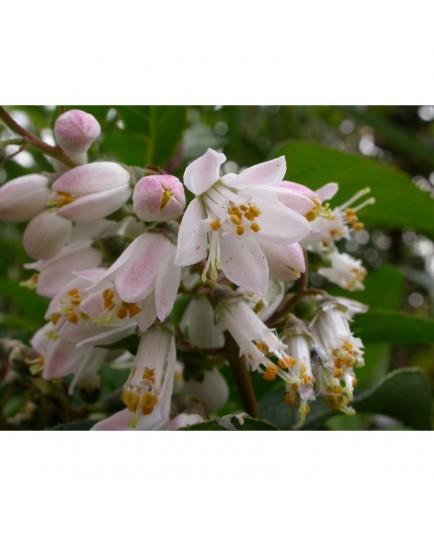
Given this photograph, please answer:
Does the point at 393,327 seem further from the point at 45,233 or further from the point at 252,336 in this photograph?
the point at 45,233

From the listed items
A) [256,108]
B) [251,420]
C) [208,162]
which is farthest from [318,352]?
[256,108]

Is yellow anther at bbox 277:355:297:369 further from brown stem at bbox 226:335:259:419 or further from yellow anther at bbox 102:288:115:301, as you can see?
yellow anther at bbox 102:288:115:301

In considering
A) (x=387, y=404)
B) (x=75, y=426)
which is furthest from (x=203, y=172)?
(x=387, y=404)

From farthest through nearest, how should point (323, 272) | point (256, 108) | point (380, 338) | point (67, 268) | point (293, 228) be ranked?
point (256, 108)
point (380, 338)
point (323, 272)
point (67, 268)
point (293, 228)

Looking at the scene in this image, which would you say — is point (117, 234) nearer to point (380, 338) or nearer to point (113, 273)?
point (113, 273)

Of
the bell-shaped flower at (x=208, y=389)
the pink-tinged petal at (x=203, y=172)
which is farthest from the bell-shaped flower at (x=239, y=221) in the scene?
the bell-shaped flower at (x=208, y=389)

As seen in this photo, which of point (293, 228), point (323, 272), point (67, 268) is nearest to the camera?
point (293, 228)
